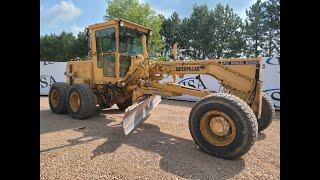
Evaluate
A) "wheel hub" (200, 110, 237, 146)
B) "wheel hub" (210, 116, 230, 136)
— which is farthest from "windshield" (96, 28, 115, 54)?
"wheel hub" (210, 116, 230, 136)

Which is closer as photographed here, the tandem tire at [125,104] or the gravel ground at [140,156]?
the gravel ground at [140,156]

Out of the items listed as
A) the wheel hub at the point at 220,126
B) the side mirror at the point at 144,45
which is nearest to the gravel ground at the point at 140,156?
the wheel hub at the point at 220,126

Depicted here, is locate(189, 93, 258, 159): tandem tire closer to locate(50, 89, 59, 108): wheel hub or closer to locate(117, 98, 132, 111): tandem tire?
locate(117, 98, 132, 111): tandem tire

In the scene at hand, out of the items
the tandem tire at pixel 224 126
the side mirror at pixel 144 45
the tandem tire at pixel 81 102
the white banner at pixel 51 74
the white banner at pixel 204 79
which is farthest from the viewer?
the white banner at pixel 51 74

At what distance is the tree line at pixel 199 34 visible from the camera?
101 ft

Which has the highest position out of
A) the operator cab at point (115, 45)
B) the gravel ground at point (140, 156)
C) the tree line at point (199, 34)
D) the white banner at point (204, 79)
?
the tree line at point (199, 34)

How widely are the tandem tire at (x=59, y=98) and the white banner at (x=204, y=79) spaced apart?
777mm

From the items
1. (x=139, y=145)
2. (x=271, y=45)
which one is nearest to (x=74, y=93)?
(x=139, y=145)

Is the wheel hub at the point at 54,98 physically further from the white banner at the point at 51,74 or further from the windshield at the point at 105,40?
the white banner at the point at 51,74

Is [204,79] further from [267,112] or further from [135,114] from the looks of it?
[135,114]

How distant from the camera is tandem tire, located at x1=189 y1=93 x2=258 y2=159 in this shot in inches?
151
